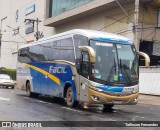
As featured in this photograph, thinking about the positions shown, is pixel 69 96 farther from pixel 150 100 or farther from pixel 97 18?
pixel 97 18

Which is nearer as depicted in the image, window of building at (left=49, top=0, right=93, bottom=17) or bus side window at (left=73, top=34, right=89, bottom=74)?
bus side window at (left=73, top=34, right=89, bottom=74)

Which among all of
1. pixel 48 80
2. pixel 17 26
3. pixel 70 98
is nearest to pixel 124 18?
pixel 48 80

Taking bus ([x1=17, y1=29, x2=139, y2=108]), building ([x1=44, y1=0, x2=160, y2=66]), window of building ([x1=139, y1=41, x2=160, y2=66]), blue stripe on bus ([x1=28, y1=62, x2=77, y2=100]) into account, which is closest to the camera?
bus ([x1=17, y1=29, x2=139, y2=108])

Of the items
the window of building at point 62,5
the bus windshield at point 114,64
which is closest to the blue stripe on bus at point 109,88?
the bus windshield at point 114,64

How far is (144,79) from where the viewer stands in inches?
1307

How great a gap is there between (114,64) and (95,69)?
0.87 m

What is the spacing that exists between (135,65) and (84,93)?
2534 mm

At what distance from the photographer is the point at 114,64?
55.2 ft

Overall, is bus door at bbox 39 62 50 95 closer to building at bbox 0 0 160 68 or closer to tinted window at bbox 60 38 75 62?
tinted window at bbox 60 38 75 62

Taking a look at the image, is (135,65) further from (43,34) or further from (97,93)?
(43,34)

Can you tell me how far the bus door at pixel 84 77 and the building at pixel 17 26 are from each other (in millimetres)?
42624

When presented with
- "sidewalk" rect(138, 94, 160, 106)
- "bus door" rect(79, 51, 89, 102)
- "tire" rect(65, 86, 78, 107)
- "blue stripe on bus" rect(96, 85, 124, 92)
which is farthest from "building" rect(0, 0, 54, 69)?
"blue stripe on bus" rect(96, 85, 124, 92)

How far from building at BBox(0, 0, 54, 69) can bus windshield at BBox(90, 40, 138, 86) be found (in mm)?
42626

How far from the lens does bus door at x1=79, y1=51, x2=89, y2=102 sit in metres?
16.8
